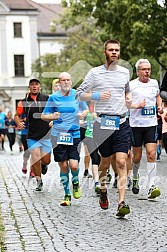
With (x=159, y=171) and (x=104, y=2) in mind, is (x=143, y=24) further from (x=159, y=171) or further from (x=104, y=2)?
(x=159, y=171)

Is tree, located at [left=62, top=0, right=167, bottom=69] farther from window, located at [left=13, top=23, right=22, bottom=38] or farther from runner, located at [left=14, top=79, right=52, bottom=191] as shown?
window, located at [left=13, top=23, right=22, bottom=38]

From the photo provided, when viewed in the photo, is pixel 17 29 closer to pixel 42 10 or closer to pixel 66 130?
pixel 42 10

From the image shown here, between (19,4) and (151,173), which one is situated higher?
(19,4)

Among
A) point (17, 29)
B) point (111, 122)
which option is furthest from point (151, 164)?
point (17, 29)

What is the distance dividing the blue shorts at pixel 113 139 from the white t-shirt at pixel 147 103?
4.61ft

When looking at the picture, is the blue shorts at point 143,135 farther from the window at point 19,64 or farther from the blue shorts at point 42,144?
the window at point 19,64

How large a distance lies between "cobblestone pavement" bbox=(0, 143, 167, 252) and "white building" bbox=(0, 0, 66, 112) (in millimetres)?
48874

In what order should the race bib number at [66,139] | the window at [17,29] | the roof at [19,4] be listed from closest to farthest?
the race bib number at [66,139], the roof at [19,4], the window at [17,29]

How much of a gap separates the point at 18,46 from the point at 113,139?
177 feet

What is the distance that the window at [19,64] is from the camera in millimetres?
60562

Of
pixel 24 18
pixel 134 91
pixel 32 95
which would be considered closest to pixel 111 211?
pixel 134 91

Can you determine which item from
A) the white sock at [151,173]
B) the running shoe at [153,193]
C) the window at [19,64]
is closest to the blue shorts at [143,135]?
the white sock at [151,173]

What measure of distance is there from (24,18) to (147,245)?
54619 millimetres

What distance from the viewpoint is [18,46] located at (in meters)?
60.6
